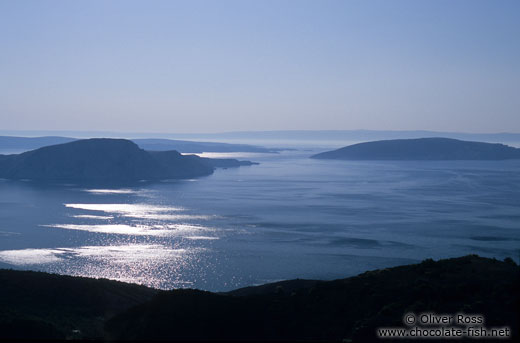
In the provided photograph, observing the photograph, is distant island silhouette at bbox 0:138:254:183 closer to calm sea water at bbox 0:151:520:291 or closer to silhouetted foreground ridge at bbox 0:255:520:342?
calm sea water at bbox 0:151:520:291

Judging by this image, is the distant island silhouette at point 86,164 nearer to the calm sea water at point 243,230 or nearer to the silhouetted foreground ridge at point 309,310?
the calm sea water at point 243,230

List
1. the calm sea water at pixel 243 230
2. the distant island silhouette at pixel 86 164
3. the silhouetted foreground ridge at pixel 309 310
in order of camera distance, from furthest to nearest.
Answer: the distant island silhouette at pixel 86 164 → the calm sea water at pixel 243 230 → the silhouetted foreground ridge at pixel 309 310

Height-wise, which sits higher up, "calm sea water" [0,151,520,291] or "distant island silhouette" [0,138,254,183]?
"distant island silhouette" [0,138,254,183]

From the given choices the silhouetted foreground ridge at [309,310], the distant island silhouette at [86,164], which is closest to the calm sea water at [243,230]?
the silhouetted foreground ridge at [309,310]

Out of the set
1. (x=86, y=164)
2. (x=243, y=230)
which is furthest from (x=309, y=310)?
(x=86, y=164)

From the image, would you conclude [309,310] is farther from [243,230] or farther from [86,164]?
[86,164]

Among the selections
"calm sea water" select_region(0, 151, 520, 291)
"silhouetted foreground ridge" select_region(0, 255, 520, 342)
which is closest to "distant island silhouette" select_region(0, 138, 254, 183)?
"calm sea water" select_region(0, 151, 520, 291)
